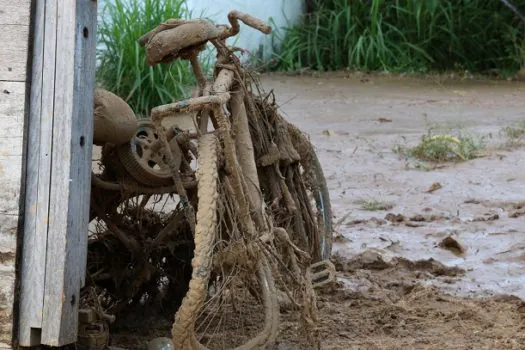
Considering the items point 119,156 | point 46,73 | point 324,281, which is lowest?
point 324,281

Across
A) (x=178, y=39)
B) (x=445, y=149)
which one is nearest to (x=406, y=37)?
(x=445, y=149)

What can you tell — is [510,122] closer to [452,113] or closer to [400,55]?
[452,113]

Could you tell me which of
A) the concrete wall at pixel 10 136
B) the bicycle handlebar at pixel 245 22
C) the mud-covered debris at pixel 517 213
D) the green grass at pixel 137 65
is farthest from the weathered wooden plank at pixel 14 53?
the green grass at pixel 137 65

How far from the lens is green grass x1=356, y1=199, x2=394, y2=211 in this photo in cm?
598

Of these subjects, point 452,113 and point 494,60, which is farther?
point 494,60

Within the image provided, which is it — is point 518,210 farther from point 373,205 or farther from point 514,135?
point 514,135

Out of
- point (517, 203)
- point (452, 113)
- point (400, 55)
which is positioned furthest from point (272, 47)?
point (517, 203)

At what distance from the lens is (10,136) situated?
129 inches

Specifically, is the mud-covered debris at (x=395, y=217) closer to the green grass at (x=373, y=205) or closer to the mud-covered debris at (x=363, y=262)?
the green grass at (x=373, y=205)

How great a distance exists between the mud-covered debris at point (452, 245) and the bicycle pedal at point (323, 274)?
1.00m

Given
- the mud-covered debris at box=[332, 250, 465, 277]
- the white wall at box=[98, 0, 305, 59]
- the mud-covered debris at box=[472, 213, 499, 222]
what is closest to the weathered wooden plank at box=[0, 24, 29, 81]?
the mud-covered debris at box=[332, 250, 465, 277]

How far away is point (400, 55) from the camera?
459 inches

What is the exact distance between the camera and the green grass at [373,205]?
5977 mm

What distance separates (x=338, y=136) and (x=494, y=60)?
4.23 meters
